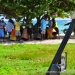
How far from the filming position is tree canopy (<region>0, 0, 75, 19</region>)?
22.6 m

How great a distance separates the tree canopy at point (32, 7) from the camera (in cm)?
2256

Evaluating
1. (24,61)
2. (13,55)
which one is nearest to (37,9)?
(13,55)

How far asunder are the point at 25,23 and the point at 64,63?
60.8ft

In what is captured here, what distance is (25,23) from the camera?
76.8ft

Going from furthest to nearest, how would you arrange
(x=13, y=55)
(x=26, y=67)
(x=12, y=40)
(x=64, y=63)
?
1. (x=12, y=40)
2. (x=13, y=55)
3. (x=26, y=67)
4. (x=64, y=63)

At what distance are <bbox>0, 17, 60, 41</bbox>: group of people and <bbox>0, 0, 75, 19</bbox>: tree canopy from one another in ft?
2.24

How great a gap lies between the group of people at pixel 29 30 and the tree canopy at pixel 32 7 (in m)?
0.68

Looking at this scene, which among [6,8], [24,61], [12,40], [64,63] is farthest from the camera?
[6,8]

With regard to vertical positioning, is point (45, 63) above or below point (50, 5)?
below

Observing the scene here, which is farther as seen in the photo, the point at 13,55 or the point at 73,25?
the point at 13,55

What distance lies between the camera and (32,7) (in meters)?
23.1

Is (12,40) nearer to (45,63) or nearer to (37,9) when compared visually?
(37,9)

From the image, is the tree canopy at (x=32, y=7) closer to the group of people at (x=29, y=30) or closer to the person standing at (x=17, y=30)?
the group of people at (x=29, y=30)

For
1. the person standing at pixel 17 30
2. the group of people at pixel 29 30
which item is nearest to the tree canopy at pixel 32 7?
the group of people at pixel 29 30
